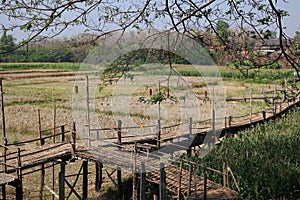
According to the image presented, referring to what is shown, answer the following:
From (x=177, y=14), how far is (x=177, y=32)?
15cm

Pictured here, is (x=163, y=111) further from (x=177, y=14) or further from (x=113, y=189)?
(x=177, y=14)

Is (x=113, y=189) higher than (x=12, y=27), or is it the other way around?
(x=12, y=27)

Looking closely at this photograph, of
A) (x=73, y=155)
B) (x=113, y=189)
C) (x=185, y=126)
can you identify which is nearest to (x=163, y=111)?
(x=185, y=126)

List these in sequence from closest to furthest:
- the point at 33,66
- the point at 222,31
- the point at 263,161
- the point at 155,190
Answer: the point at 222,31 → the point at 155,190 → the point at 263,161 → the point at 33,66

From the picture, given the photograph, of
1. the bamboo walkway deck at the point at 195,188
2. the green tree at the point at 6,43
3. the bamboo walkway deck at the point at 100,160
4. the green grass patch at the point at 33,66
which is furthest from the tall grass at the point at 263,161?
the green grass patch at the point at 33,66

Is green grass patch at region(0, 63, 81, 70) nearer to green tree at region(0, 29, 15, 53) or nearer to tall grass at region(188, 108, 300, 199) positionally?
tall grass at region(188, 108, 300, 199)

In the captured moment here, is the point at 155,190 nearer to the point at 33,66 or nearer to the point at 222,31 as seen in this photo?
the point at 222,31

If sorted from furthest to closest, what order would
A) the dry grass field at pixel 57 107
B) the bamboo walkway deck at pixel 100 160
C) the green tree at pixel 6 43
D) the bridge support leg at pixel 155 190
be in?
the dry grass field at pixel 57 107, the bridge support leg at pixel 155 190, the bamboo walkway deck at pixel 100 160, the green tree at pixel 6 43

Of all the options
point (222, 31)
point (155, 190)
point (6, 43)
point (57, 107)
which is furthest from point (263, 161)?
point (57, 107)

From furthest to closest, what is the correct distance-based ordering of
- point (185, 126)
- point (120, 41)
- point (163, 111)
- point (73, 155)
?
point (163, 111), point (185, 126), point (73, 155), point (120, 41)

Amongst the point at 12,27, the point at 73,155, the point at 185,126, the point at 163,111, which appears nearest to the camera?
the point at 12,27

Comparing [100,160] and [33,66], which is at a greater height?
[33,66]

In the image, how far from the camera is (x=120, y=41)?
3.43 m

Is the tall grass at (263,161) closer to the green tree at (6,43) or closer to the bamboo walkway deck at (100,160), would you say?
the bamboo walkway deck at (100,160)
